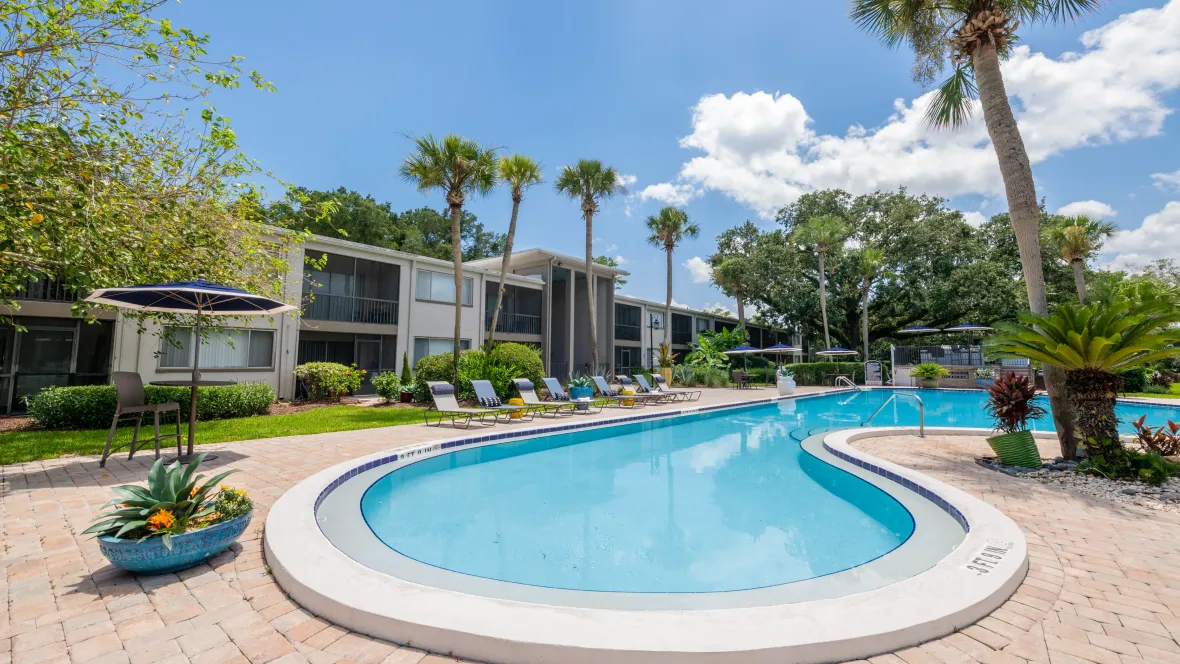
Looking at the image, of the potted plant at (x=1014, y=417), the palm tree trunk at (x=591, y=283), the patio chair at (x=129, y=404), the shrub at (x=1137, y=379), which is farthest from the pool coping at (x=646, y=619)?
the shrub at (x=1137, y=379)

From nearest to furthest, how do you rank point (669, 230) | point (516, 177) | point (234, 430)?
1. point (234, 430)
2. point (516, 177)
3. point (669, 230)

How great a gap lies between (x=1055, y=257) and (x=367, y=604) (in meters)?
37.1

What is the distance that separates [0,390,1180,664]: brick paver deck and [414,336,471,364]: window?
13.1 meters

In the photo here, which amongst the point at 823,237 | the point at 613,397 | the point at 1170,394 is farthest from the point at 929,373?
the point at 613,397

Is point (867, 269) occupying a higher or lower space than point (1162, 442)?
higher

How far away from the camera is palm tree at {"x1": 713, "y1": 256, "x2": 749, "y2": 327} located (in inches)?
1271

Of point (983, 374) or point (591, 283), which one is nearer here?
point (591, 283)

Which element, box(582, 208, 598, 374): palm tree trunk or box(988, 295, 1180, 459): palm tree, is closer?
box(988, 295, 1180, 459): palm tree

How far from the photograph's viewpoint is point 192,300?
6.72 m

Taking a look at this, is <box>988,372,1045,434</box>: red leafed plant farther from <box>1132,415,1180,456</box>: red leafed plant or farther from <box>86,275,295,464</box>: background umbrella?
<box>86,275,295,464</box>: background umbrella

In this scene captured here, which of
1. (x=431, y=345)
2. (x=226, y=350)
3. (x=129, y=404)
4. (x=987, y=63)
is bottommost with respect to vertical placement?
(x=129, y=404)

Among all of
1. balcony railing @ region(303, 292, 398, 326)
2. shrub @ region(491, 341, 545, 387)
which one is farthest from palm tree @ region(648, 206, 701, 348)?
balcony railing @ region(303, 292, 398, 326)

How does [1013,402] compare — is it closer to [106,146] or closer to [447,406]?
[447,406]

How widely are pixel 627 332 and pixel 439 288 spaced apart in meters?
12.9
